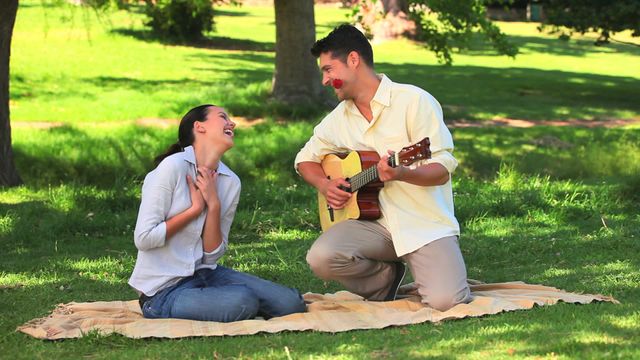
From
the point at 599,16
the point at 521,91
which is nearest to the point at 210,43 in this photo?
the point at 521,91

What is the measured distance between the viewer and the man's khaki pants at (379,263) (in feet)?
19.2

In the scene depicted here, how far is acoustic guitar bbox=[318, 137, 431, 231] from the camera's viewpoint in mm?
5969

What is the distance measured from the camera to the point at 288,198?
10016mm

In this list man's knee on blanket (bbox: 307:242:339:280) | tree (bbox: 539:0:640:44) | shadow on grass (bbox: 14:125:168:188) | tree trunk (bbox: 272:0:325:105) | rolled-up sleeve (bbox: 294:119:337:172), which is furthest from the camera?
→ tree (bbox: 539:0:640:44)

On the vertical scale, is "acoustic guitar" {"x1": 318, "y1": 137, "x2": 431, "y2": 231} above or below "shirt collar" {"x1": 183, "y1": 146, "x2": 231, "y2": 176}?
below

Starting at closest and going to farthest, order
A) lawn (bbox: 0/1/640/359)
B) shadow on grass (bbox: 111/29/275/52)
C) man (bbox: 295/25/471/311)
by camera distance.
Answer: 1. lawn (bbox: 0/1/640/359)
2. man (bbox: 295/25/471/311)
3. shadow on grass (bbox: 111/29/275/52)

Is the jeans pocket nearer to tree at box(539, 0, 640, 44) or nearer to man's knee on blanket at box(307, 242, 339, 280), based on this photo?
man's knee on blanket at box(307, 242, 339, 280)

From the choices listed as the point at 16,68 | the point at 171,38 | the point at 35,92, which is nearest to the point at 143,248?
the point at 35,92

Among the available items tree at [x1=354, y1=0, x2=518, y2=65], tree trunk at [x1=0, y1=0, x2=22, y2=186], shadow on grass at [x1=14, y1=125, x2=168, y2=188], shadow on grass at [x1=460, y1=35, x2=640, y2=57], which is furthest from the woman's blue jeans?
shadow on grass at [x1=460, y1=35, x2=640, y2=57]

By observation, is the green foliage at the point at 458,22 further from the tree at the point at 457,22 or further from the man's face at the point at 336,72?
the man's face at the point at 336,72

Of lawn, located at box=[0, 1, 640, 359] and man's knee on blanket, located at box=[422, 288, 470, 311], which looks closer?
lawn, located at box=[0, 1, 640, 359]

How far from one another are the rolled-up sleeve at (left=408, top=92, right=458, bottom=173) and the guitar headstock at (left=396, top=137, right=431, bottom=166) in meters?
0.37

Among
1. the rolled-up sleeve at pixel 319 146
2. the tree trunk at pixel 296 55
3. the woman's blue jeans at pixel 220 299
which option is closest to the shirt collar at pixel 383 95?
the rolled-up sleeve at pixel 319 146

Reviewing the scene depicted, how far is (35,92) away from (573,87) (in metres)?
12.5
